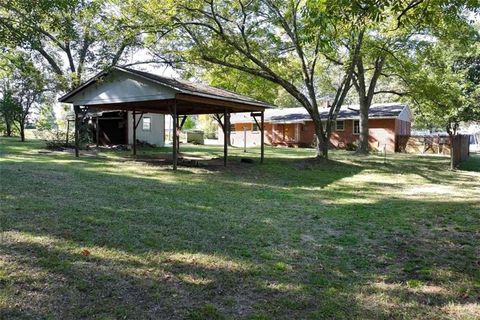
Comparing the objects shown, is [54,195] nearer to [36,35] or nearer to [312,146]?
[36,35]

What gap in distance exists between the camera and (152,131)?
2722cm

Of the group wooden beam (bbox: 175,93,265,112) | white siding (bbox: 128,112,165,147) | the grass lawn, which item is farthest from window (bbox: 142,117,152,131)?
the grass lawn

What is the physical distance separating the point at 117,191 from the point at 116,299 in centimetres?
502

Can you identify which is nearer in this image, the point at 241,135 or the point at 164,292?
the point at 164,292

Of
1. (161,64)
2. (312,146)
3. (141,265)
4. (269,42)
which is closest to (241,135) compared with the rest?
(312,146)

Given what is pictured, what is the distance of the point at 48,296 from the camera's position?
3266 mm

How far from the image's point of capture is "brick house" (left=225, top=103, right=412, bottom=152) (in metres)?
30.3

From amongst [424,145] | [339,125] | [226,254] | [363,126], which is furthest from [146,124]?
[226,254]

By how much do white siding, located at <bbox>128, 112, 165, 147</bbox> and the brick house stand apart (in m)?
6.03

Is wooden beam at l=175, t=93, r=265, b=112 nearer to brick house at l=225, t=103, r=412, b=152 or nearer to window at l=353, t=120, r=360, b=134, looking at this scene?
brick house at l=225, t=103, r=412, b=152

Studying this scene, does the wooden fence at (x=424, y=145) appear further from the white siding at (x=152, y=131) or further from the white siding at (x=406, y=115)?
the white siding at (x=152, y=131)

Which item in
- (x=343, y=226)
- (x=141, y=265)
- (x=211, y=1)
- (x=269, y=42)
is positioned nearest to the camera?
(x=141, y=265)

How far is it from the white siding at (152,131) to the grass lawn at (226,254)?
17318mm

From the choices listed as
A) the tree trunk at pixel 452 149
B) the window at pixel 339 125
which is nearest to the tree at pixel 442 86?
the tree trunk at pixel 452 149
